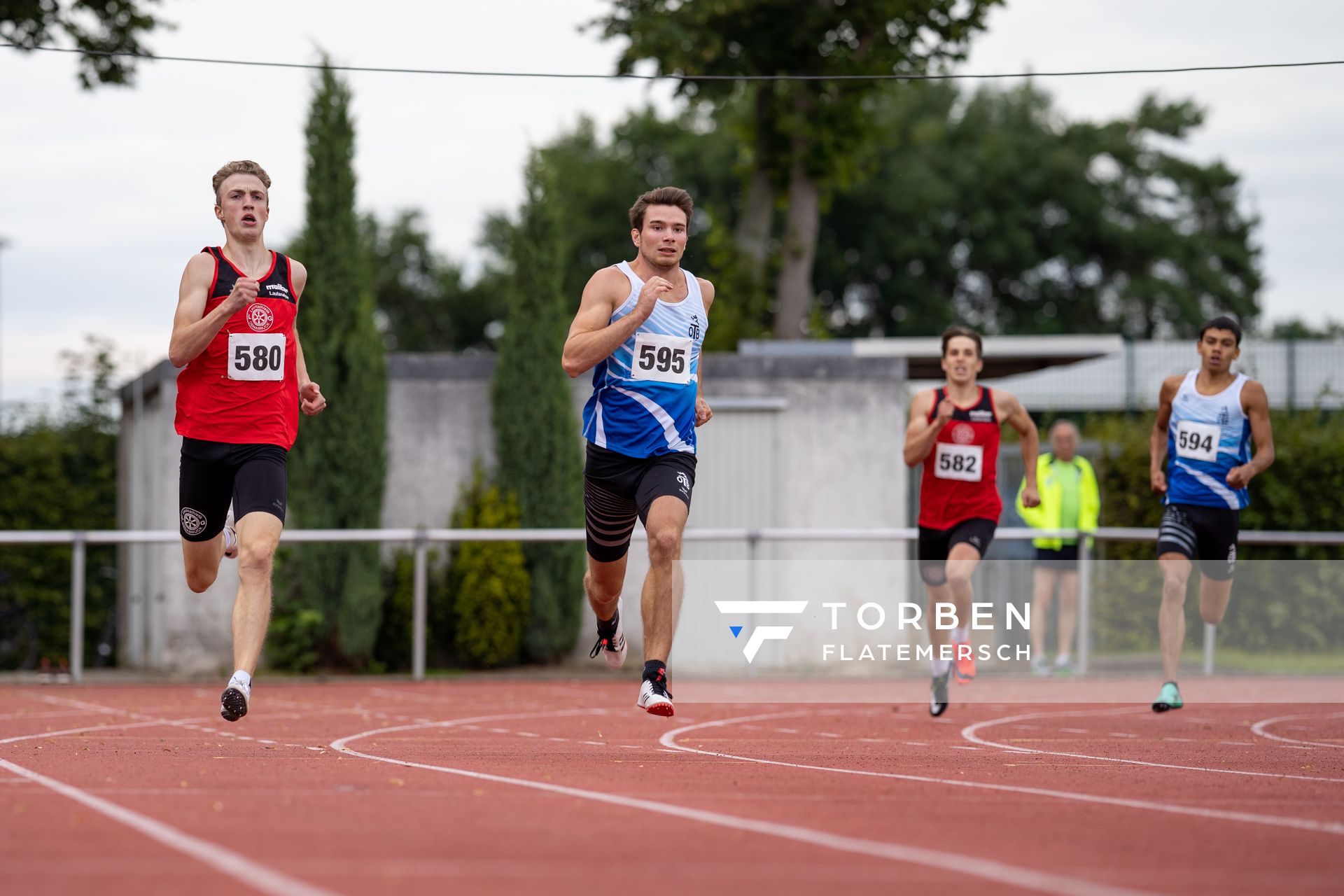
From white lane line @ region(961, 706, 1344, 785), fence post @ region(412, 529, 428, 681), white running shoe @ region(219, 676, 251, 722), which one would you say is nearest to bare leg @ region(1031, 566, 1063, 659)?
white lane line @ region(961, 706, 1344, 785)

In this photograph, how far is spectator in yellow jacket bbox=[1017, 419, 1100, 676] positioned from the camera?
52.0 ft

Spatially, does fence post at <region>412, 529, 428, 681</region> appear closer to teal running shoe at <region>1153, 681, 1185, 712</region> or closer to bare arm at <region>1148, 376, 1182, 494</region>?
bare arm at <region>1148, 376, 1182, 494</region>

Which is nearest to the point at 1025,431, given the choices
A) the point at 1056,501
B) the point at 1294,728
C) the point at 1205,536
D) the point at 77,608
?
the point at 1205,536

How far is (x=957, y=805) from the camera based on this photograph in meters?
5.62

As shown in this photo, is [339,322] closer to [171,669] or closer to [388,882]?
[171,669]

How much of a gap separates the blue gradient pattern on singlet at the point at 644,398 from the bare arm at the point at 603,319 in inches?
2.5

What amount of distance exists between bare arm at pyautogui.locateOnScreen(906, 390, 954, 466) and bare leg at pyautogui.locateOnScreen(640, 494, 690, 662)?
8.06 feet

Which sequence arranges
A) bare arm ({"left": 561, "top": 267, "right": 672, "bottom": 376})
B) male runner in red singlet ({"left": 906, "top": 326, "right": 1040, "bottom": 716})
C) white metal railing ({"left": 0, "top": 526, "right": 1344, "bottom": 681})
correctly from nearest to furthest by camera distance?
bare arm ({"left": 561, "top": 267, "right": 672, "bottom": 376}) → male runner in red singlet ({"left": 906, "top": 326, "right": 1040, "bottom": 716}) → white metal railing ({"left": 0, "top": 526, "right": 1344, "bottom": 681})

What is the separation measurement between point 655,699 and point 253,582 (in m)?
1.87

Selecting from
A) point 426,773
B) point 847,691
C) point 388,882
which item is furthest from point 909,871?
point 847,691

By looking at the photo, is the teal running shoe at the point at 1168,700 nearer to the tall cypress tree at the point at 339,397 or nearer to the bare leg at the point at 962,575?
the bare leg at the point at 962,575

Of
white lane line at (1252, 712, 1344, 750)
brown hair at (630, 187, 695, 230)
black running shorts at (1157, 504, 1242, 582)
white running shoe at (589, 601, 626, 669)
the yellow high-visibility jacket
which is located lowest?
white lane line at (1252, 712, 1344, 750)

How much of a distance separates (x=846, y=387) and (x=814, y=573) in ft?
6.36

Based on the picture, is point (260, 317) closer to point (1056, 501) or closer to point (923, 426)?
point (923, 426)
